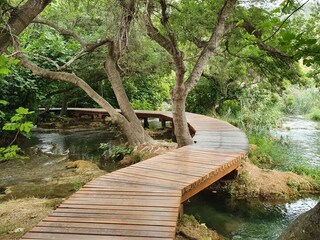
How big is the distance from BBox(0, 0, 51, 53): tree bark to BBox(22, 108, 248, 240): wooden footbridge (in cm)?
185

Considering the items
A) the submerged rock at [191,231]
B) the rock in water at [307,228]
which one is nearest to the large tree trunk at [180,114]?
the submerged rock at [191,231]

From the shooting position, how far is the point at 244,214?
5465 millimetres

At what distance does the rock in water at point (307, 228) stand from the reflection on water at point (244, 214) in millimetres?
2289

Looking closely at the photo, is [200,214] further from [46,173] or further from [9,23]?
[9,23]

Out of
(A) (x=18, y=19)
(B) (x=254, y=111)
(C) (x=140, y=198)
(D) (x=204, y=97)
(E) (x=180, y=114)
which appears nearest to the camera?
(A) (x=18, y=19)

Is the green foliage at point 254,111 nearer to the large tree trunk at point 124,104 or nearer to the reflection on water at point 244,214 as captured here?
the large tree trunk at point 124,104

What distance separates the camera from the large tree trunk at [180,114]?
21.3ft

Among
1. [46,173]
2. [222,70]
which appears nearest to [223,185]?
[46,173]

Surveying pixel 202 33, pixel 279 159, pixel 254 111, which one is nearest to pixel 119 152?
pixel 202 33

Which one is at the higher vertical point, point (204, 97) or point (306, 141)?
point (204, 97)

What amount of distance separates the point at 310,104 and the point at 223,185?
882 inches

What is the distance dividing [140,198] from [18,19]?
2402mm

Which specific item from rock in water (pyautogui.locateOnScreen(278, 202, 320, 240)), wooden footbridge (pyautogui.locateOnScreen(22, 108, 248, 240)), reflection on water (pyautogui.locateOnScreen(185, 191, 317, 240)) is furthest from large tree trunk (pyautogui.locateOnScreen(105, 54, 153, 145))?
rock in water (pyautogui.locateOnScreen(278, 202, 320, 240))

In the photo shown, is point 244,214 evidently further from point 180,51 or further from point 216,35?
point 216,35
